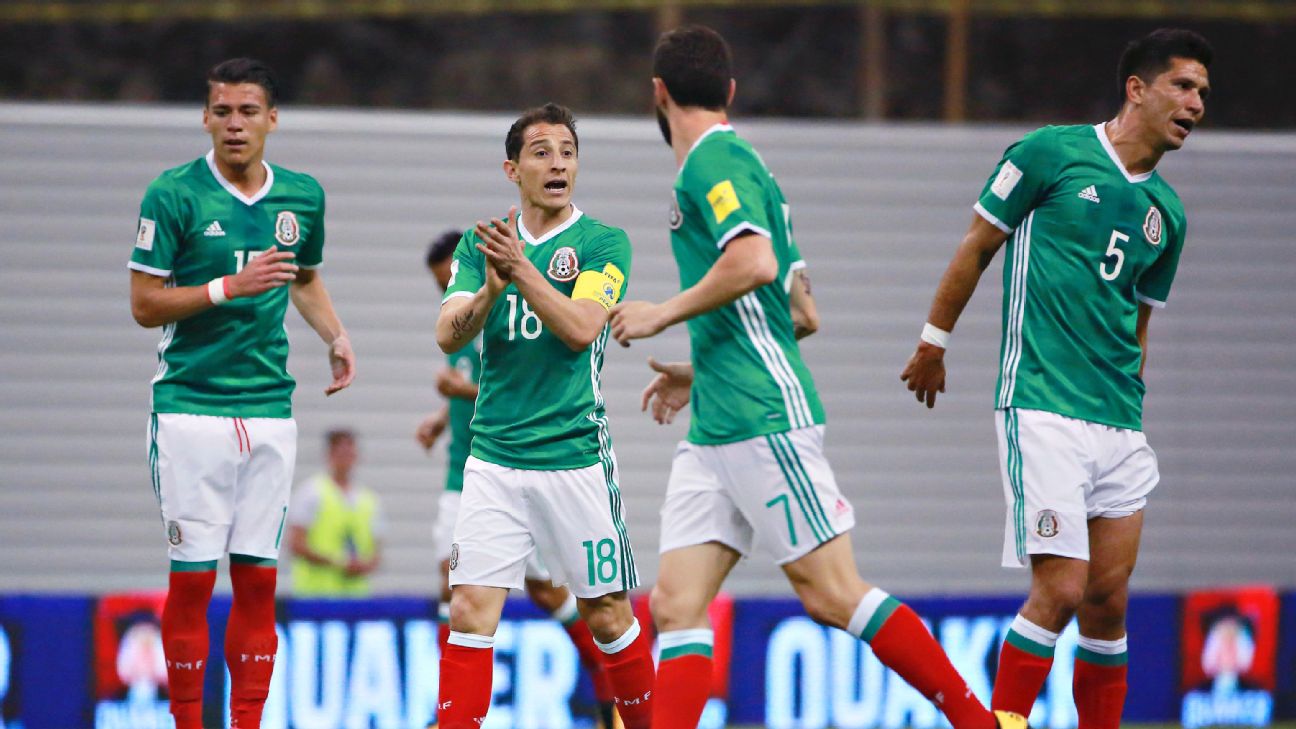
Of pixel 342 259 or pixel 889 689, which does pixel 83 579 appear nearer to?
pixel 342 259

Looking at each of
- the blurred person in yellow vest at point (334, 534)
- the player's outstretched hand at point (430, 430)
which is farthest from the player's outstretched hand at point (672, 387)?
the blurred person in yellow vest at point (334, 534)

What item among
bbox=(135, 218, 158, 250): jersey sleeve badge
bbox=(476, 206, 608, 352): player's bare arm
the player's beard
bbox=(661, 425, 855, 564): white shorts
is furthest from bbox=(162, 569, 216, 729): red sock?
the player's beard

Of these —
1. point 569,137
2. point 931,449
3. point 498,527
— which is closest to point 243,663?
point 498,527

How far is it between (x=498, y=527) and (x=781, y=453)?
1131 millimetres

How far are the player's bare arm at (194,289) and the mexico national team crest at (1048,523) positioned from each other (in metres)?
2.85

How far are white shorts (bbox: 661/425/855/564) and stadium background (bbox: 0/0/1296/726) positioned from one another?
5.93m

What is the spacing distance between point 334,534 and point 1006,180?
22.8 feet

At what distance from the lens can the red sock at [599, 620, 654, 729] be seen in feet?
18.1

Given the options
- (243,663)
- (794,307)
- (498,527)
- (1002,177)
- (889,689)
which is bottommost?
(889,689)

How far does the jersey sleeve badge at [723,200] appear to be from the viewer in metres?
4.59

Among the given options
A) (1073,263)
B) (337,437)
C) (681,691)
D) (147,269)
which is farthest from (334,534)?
(1073,263)

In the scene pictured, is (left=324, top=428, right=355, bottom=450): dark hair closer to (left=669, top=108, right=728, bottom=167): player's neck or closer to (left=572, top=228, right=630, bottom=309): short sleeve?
(left=572, top=228, right=630, bottom=309): short sleeve

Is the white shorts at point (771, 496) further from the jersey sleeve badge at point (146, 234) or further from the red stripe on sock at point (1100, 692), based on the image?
the jersey sleeve badge at point (146, 234)

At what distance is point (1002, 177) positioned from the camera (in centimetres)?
530
